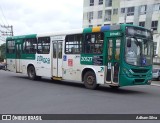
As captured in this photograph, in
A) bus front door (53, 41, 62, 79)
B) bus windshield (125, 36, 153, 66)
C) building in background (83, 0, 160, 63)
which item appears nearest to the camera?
bus windshield (125, 36, 153, 66)

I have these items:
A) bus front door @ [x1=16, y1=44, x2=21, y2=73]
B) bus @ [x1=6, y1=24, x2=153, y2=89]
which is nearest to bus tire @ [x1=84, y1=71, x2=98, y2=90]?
bus @ [x1=6, y1=24, x2=153, y2=89]

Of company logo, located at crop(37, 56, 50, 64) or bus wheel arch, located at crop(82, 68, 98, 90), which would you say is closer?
bus wheel arch, located at crop(82, 68, 98, 90)

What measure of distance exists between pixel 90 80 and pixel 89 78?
0.12 meters

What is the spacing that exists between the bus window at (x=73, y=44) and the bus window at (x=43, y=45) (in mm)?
1940

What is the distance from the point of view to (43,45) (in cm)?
1727

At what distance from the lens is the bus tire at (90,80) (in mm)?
13695

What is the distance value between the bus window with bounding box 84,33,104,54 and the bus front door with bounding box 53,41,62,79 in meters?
2.28

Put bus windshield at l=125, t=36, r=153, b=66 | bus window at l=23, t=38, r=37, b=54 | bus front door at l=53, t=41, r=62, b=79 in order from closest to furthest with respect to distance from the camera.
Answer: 1. bus windshield at l=125, t=36, r=153, b=66
2. bus front door at l=53, t=41, r=62, b=79
3. bus window at l=23, t=38, r=37, b=54

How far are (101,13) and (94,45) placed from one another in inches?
1597

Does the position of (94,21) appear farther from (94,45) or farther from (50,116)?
(50,116)

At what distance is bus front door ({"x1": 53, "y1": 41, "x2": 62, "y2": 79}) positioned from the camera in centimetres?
1583

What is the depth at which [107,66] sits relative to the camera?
510 inches

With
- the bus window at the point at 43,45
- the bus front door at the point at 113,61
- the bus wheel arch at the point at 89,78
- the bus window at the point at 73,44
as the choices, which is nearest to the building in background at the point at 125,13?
the bus window at the point at 43,45

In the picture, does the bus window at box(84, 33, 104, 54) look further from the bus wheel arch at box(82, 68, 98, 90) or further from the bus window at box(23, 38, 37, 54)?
the bus window at box(23, 38, 37, 54)
